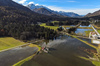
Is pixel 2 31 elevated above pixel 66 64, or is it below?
above

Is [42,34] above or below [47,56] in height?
above

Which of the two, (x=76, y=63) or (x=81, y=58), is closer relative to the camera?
(x=76, y=63)

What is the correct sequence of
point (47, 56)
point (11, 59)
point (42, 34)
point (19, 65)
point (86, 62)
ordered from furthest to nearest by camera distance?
point (42, 34) → point (47, 56) → point (11, 59) → point (86, 62) → point (19, 65)

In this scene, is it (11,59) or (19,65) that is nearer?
(19,65)

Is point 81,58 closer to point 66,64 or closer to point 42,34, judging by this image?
point 66,64

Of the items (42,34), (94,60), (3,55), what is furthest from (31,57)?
(42,34)

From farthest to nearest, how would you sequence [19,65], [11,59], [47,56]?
[47,56] < [11,59] < [19,65]

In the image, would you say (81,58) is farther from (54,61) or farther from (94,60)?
(54,61)

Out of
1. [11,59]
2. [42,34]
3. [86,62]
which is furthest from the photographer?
[42,34]

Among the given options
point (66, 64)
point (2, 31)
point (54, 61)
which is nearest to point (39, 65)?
point (54, 61)
